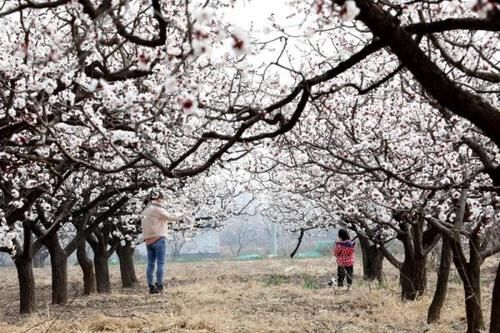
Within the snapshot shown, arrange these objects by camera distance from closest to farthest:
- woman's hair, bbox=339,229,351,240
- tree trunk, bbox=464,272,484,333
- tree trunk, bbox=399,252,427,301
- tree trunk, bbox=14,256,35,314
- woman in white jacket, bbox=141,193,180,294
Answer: tree trunk, bbox=464,272,484,333, tree trunk, bbox=399,252,427,301, woman in white jacket, bbox=141,193,180,294, tree trunk, bbox=14,256,35,314, woman's hair, bbox=339,229,351,240

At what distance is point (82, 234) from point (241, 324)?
561 centimetres

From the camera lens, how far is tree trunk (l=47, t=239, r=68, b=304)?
11438 millimetres

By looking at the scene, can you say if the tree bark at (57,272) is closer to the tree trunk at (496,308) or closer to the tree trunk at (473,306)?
the tree trunk at (473,306)

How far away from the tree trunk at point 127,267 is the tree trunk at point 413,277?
8.53m

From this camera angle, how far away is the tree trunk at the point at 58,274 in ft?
37.5

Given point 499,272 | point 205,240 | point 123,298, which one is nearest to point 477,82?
point 499,272

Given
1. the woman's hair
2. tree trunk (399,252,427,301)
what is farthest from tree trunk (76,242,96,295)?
tree trunk (399,252,427,301)

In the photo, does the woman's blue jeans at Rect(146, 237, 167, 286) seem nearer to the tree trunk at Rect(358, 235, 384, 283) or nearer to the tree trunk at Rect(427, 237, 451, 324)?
the tree trunk at Rect(427, 237, 451, 324)

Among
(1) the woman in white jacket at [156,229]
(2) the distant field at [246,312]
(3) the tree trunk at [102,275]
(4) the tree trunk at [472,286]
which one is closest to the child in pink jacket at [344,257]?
(2) the distant field at [246,312]

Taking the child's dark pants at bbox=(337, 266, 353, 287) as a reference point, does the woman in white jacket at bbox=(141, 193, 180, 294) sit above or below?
above

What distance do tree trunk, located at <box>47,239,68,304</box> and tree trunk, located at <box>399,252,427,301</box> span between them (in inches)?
233

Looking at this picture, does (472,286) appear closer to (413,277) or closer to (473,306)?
(473,306)

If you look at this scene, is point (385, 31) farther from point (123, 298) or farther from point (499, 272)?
point (123, 298)

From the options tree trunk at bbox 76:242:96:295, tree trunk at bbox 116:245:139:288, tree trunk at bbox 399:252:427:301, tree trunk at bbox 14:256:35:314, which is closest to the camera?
tree trunk at bbox 399:252:427:301
